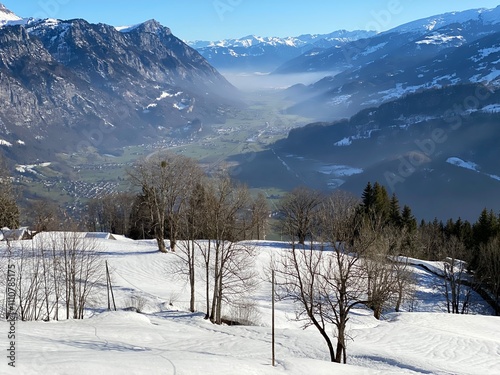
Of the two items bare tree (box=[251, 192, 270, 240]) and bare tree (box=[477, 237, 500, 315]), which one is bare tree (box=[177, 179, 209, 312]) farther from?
bare tree (box=[477, 237, 500, 315])

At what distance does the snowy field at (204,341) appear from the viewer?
1427cm

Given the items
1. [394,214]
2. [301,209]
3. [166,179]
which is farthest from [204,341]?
[394,214]

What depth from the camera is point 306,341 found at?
24969 millimetres

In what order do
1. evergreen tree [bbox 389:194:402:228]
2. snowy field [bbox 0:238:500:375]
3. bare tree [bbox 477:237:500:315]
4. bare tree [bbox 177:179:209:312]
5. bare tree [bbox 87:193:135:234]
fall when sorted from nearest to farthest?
snowy field [bbox 0:238:500:375]
bare tree [bbox 177:179:209:312]
bare tree [bbox 477:237:500:315]
evergreen tree [bbox 389:194:402:228]
bare tree [bbox 87:193:135:234]

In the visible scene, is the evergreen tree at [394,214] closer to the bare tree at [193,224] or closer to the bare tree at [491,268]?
the bare tree at [491,268]

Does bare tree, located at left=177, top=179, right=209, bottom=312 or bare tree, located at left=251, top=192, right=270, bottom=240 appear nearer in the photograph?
bare tree, located at left=177, top=179, right=209, bottom=312

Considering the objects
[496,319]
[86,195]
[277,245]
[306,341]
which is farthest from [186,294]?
[86,195]

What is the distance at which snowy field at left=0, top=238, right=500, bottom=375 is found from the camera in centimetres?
1427

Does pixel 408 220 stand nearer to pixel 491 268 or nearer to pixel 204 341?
pixel 491 268

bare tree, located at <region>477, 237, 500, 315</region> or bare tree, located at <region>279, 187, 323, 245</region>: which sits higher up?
bare tree, located at <region>279, 187, 323, 245</region>

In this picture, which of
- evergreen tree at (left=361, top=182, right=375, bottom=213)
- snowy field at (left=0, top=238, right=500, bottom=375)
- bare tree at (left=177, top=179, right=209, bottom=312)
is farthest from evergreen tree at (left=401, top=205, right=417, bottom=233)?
bare tree at (left=177, top=179, right=209, bottom=312)

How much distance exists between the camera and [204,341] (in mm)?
23219

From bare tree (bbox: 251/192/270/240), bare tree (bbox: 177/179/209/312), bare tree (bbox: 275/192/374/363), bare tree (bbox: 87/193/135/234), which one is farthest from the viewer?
bare tree (bbox: 87/193/135/234)

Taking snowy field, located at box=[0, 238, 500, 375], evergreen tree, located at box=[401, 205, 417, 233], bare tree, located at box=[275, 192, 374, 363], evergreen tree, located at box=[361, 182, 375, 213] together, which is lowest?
snowy field, located at box=[0, 238, 500, 375]
